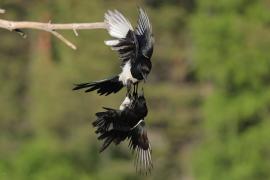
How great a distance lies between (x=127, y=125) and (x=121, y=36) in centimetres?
34

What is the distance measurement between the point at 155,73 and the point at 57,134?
280 cm

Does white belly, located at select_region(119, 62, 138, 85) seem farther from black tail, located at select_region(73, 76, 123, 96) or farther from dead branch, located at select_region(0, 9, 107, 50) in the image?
dead branch, located at select_region(0, 9, 107, 50)

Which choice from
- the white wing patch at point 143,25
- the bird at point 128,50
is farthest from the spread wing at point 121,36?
the white wing patch at point 143,25

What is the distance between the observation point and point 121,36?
4727mm

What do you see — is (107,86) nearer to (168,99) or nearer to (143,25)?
(143,25)

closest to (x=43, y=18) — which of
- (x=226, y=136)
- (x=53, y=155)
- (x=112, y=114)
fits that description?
(x=53, y=155)

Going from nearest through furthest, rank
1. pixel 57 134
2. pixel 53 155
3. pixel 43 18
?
pixel 43 18 < pixel 53 155 < pixel 57 134

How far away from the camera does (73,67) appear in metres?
25.8

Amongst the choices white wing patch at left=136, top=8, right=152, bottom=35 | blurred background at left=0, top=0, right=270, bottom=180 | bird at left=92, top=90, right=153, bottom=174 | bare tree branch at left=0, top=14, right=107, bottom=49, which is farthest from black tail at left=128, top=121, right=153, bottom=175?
blurred background at left=0, top=0, right=270, bottom=180

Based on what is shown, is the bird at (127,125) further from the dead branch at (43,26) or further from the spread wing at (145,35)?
the dead branch at (43,26)

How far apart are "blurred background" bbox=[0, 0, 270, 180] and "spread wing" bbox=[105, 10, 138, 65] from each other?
59.0ft

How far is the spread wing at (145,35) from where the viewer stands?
4.90 metres

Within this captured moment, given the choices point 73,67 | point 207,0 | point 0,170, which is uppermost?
point 207,0

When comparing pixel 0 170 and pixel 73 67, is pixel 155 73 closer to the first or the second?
pixel 73 67
